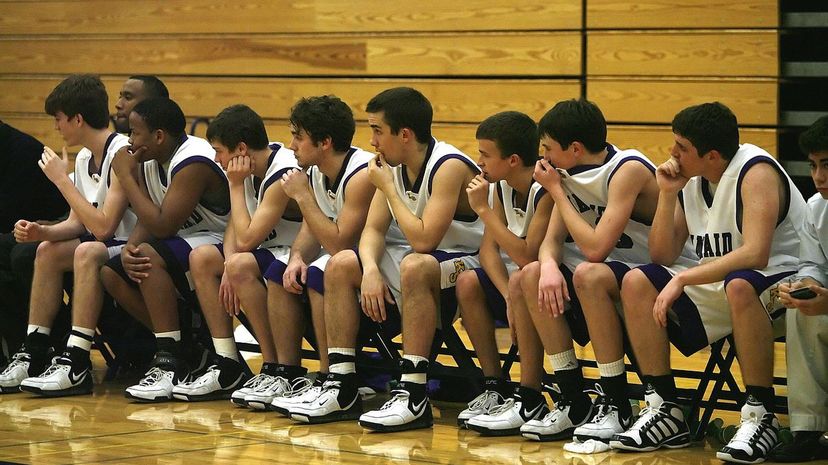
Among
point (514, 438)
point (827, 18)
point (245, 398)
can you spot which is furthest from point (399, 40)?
point (514, 438)

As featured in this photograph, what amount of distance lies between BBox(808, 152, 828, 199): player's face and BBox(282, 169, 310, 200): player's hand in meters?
2.00

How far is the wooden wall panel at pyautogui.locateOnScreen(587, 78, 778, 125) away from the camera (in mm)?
7086

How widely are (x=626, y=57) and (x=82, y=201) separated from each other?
359 centimetres

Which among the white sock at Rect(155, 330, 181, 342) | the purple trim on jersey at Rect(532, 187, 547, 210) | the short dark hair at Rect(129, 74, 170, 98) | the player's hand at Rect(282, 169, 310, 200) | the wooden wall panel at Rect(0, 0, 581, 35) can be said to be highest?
the wooden wall panel at Rect(0, 0, 581, 35)

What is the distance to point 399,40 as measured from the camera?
820 centimetres

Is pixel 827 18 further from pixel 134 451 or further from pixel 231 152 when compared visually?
pixel 134 451

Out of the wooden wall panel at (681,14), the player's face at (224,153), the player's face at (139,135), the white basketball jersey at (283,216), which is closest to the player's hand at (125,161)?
the player's face at (139,135)

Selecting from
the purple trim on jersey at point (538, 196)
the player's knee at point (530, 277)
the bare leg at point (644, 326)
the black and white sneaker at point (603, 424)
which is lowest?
the black and white sneaker at point (603, 424)

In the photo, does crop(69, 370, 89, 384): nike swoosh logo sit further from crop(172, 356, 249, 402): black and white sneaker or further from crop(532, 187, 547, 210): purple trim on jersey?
crop(532, 187, 547, 210): purple trim on jersey

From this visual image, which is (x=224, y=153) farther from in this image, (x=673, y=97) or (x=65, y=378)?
(x=673, y=97)

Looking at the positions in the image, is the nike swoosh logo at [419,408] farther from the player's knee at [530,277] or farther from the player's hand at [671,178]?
the player's hand at [671,178]

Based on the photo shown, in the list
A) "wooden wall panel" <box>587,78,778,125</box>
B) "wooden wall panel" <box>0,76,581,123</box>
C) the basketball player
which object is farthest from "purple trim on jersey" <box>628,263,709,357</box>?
"wooden wall panel" <box>0,76,581,123</box>

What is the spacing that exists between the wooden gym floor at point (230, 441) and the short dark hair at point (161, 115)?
47.3 inches

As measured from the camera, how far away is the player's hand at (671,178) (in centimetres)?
406
